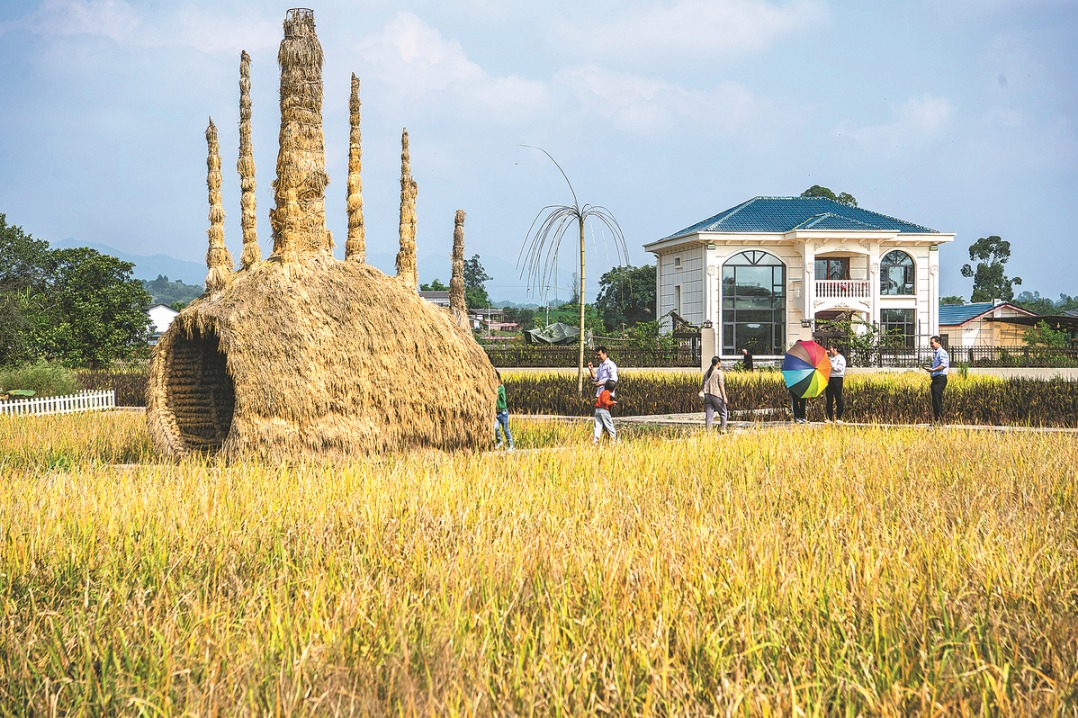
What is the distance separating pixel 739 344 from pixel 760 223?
6.03 meters

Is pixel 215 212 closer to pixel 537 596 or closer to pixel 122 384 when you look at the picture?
pixel 122 384

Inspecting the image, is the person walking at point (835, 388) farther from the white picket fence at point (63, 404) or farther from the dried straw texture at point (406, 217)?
the white picket fence at point (63, 404)

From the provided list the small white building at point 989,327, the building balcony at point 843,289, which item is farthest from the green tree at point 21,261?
the small white building at point 989,327

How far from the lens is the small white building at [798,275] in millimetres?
41531

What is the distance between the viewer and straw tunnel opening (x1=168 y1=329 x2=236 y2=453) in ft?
37.2

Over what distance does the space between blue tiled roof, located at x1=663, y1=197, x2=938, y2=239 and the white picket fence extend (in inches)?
1062

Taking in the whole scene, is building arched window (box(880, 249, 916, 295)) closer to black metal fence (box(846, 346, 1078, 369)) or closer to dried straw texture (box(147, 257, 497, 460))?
black metal fence (box(846, 346, 1078, 369))

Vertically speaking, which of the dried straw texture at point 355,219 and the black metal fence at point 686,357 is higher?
the dried straw texture at point 355,219

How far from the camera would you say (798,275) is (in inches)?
1677

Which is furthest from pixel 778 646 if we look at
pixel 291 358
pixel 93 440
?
pixel 93 440

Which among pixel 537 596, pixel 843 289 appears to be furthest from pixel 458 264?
pixel 843 289

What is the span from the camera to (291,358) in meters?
9.66

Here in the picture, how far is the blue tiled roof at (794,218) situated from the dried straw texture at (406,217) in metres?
21.8

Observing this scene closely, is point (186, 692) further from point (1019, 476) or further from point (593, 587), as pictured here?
point (1019, 476)
